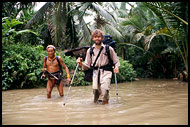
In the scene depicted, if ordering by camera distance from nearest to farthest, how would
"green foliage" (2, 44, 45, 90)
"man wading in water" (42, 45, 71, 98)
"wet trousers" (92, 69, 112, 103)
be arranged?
1. "wet trousers" (92, 69, 112, 103)
2. "man wading in water" (42, 45, 71, 98)
3. "green foliage" (2, 44, 45, 90)

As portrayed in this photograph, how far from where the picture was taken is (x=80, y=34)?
565 inches

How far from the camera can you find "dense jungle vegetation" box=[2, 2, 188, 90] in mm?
8227

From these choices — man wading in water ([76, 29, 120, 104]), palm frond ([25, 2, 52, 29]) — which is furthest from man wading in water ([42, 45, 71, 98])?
palm frond ([25, 2, 52, 29])

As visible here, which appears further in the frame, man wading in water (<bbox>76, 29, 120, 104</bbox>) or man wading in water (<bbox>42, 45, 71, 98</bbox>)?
man wading in water (<bbox>42, 45, 71, 98</bbox>)

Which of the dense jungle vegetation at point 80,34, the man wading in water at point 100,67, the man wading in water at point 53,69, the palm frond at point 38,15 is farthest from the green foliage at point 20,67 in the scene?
the man wading in water at point 100,67

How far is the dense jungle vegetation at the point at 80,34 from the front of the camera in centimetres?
823

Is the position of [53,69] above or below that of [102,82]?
above

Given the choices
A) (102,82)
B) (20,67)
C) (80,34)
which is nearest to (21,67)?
(20,67)

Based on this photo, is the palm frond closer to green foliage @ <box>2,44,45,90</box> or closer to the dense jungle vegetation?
the dense jungle vegetation

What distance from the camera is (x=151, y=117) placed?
2.98 metres

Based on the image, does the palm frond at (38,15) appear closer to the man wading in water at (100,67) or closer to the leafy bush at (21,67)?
the leafy bush at (21,67)

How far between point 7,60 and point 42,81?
1.76m

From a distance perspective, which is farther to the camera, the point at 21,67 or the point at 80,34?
the point at 80,34

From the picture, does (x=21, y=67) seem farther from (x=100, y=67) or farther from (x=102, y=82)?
(x=102, y=82)
